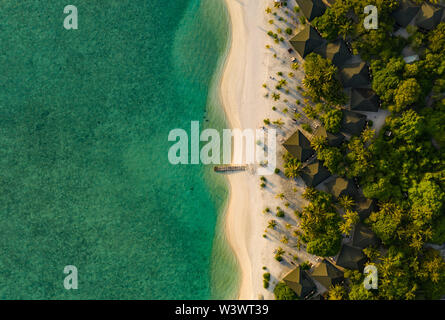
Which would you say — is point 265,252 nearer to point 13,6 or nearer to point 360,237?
point 360,237

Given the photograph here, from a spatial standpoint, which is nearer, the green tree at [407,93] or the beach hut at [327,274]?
the green tree at [407,93]

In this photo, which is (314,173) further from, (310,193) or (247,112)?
(247,112)

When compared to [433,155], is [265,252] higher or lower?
lower

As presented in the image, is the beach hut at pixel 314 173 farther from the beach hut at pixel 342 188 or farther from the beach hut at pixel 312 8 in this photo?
the beach hut at pixel 312 8

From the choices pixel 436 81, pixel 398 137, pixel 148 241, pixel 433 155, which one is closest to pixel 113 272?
pixel 148 241

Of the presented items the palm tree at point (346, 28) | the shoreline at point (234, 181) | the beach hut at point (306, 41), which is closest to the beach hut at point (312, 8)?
the beach hut at point (306, 41)

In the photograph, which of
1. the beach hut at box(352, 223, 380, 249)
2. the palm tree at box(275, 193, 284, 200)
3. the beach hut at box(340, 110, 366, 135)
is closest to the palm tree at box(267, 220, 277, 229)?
the palm tree at box(275, 193, 284, 200)
